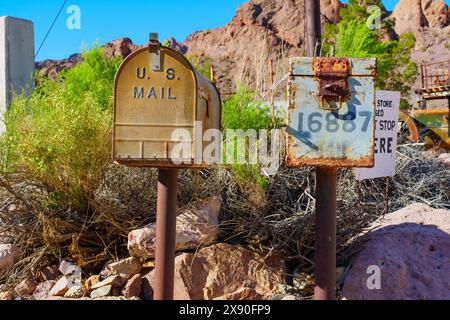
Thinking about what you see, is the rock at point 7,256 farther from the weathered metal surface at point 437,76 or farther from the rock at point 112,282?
the weathered metal surface at point 437,76

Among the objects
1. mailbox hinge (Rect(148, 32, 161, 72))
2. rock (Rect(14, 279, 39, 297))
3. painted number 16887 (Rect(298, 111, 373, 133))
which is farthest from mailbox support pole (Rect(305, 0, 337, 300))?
rock (Rect(14, 279, 39, 297))

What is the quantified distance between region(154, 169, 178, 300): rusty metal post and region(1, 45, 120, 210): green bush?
1134 millimetres

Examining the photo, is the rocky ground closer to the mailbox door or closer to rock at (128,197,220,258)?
rock at (128,197,220,258)

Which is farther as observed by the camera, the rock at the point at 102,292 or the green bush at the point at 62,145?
the green bush at the point at 62,145

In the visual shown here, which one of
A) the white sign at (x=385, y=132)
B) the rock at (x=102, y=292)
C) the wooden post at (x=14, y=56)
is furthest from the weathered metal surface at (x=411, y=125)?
the rock at (x=102, y=292)

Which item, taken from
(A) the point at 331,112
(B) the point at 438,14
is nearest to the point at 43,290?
(A) the point at 331,112

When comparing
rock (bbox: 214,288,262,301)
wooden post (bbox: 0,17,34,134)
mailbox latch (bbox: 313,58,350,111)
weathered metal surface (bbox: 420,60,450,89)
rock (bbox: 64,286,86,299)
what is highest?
weathered metal surface (bbox: 420,60,450,89)

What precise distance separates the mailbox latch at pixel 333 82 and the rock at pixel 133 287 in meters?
1.72

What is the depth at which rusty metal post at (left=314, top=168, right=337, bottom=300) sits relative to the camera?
8.50ft

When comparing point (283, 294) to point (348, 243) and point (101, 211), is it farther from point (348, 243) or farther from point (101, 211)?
A: point (101, 211)

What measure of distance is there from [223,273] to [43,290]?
1.21 metres

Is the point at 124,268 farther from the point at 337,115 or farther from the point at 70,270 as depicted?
the point at 337,115

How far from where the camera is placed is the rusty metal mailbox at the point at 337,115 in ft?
8.02

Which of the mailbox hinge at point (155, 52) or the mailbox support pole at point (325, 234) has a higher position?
the mailbox hinge at point (155, 52)
